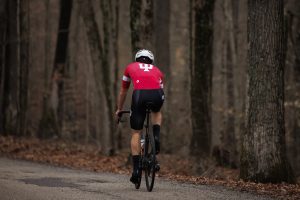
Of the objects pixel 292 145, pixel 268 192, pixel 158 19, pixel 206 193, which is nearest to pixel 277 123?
pixel 268 192

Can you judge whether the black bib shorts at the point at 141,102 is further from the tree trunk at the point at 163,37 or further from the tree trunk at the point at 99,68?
the tree trunk at the point at 163,37

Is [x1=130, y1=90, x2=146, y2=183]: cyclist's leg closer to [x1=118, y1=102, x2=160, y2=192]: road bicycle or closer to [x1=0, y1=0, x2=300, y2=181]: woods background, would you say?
[x1=118, y1=102, x2=160, y2=192]: road bicycle

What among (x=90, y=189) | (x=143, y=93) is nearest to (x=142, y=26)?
(x=143, y=93)

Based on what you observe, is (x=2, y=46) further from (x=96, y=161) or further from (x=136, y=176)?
(x=136, y=176)

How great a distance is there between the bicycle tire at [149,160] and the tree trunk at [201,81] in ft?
24.6

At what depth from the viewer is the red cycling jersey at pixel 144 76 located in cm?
1078

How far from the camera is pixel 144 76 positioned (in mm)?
10797

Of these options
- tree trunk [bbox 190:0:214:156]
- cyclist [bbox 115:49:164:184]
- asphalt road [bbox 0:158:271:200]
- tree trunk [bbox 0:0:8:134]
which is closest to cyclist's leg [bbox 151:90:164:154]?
cyclist [bbox 115:49:164:184]

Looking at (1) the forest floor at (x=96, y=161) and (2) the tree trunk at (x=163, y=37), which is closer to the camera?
(1) the forest floor at (x=96, y=161)

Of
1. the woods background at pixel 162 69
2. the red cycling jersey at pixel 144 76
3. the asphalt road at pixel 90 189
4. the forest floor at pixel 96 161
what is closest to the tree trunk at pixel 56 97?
the woods background at pixel 162 69

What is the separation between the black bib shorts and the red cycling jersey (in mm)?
81

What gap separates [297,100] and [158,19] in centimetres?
Result: 920

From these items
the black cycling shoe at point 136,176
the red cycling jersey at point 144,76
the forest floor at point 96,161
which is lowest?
the forest floor at point 96,161

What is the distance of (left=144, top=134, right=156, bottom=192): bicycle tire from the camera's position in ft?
35.4
